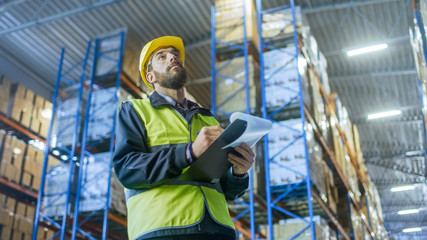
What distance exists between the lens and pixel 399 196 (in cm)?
2305

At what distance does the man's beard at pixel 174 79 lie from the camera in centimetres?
220

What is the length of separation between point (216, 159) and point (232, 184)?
313 millimetres

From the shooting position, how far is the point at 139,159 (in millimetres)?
1789

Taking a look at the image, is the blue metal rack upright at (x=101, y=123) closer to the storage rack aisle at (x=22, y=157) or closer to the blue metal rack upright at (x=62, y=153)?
the blue metal rack upright at (x=62, y=153)

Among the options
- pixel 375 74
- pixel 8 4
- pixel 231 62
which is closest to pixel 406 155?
pixel 375 74

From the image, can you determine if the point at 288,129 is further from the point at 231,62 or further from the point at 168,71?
the point at 168,71

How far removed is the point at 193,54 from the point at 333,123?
516 centimetres

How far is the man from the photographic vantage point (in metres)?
1.73

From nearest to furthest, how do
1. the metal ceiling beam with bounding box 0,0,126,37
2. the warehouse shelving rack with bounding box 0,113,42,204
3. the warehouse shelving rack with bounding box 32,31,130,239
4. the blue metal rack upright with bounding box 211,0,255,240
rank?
1. the blue metal rack upright with bounding box 211,0,255,240
2. the warehouse shelving rack with bounding box 32,31,130,239
3. the metal ceiling beam with bounding box 0,0,126,37
4. the warehouse shelving rack with bounding box 0,113,42,204

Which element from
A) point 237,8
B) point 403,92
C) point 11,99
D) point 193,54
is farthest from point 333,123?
point 11,99

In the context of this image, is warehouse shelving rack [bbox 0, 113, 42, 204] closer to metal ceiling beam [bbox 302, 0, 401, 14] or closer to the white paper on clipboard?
metal ceiling beam [bbox 302, 0, 401, 14]

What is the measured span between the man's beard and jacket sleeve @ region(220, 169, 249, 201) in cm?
46

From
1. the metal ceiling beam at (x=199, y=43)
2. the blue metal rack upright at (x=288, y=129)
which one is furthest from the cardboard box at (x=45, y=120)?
the blue metal rack upright at (x=288, y=129)

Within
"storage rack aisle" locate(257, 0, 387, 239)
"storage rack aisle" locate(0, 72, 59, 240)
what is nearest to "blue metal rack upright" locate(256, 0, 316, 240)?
"storage rack aisle" locate(257, 0, 387, 239)
